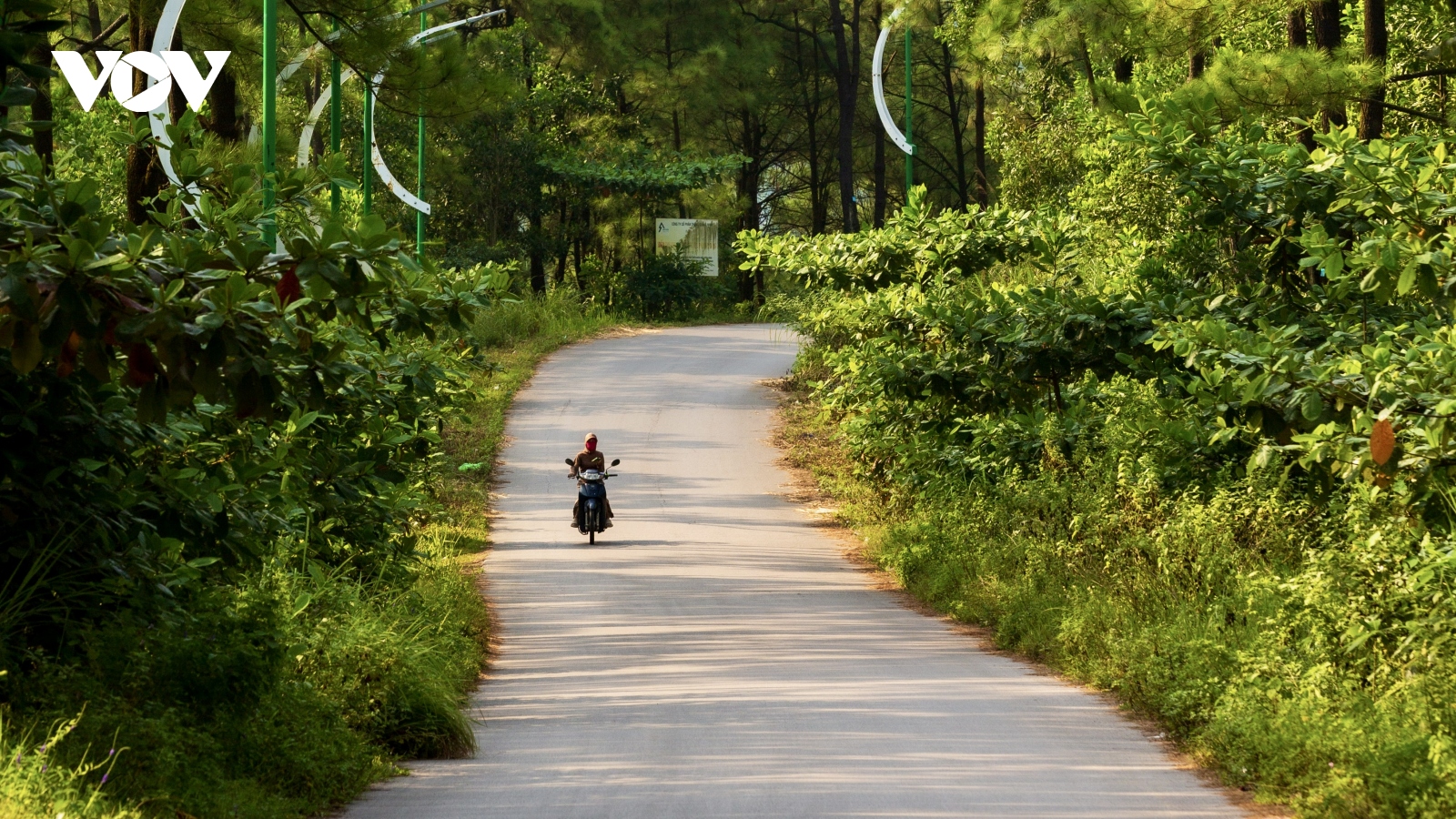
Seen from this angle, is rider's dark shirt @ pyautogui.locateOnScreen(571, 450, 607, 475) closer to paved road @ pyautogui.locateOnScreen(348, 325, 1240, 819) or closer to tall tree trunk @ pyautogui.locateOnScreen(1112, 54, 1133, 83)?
paved road @ pyautogui.locateOnScreen(348, 325, 1240, 819)

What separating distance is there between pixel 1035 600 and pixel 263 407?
8076 mm

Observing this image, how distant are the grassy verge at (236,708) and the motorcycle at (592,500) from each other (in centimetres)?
892

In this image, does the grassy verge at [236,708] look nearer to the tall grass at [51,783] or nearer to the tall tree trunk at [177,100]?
the tall grass at [51,783]

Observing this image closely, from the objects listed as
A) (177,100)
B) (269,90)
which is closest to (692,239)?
(177,100)

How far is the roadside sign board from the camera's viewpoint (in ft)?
155

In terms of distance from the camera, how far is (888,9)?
51250 mm

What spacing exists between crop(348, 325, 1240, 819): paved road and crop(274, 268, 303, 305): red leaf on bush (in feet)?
7.29

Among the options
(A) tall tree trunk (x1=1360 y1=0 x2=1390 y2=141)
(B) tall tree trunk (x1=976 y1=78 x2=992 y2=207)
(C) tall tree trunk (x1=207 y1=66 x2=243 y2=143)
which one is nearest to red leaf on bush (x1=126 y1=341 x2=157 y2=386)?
(C) tall tree trunk (x1=207 y1=66 x2=243 y2=143)

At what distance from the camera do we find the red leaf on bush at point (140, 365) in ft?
19.1

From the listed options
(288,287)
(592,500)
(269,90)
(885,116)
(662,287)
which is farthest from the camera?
(662,287)

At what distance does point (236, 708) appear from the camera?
7.22 metres

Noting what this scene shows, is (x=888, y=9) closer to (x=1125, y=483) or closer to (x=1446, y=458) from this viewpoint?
(x=1125, y=483)

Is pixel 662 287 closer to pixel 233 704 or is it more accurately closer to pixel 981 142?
pixel 981 142

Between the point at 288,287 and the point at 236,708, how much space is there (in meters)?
2.07
